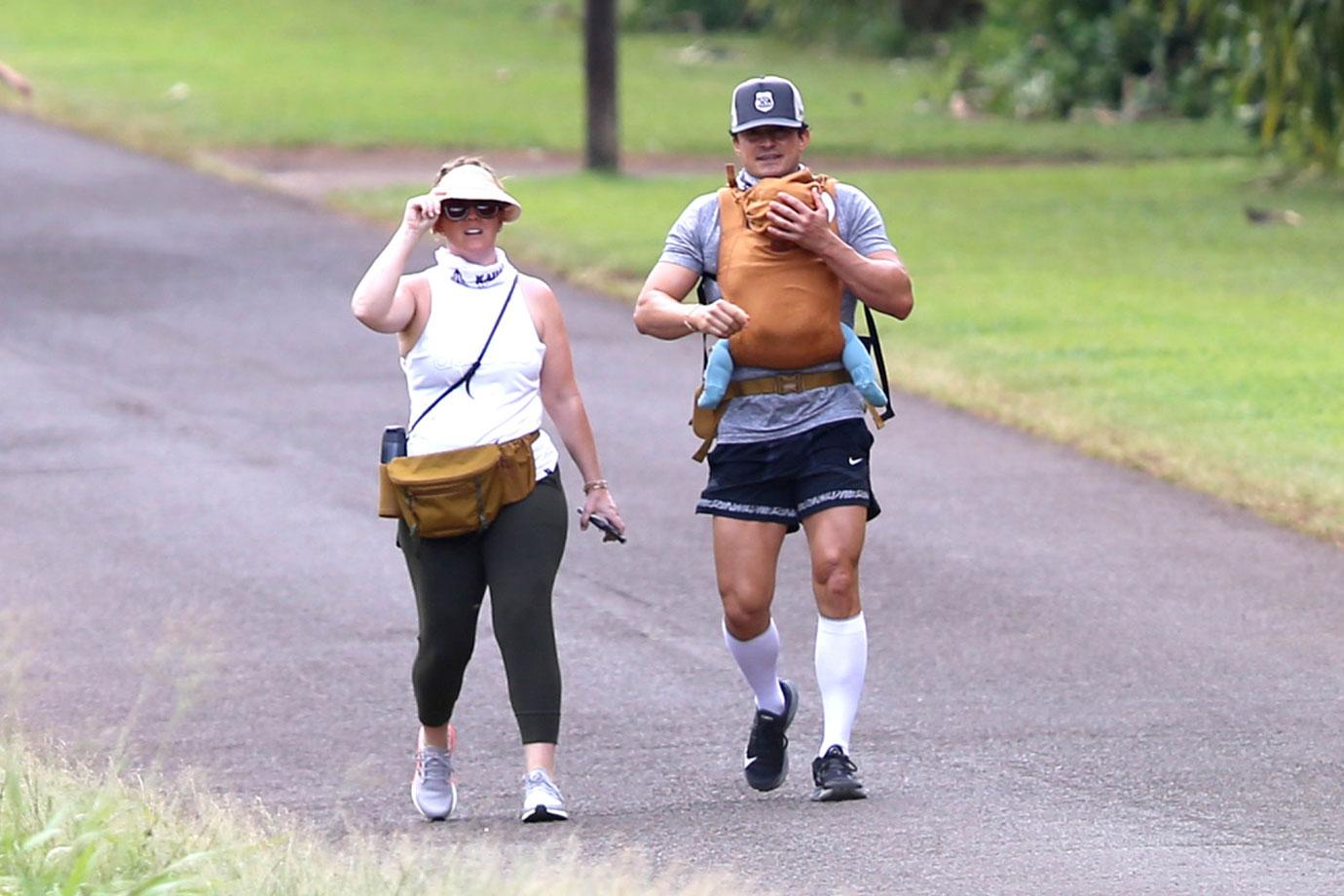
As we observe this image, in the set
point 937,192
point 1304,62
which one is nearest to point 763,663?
point 1304,62

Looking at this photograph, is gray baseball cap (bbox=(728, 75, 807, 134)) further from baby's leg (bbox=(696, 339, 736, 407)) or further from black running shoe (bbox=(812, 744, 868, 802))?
black running shoe (bbox=(812, 744, 868, 802))

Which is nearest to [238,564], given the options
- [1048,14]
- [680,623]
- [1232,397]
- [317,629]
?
[317,629]

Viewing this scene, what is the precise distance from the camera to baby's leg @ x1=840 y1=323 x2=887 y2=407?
6859 mm

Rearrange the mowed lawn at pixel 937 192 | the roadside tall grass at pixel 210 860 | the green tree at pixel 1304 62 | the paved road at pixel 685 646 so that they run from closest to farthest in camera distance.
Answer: the roadside tall grass at pixel 210 860
the paved road at pixel 685 646
the mowed lawn at pixel 937 192
the green tree at pixel 1304 62

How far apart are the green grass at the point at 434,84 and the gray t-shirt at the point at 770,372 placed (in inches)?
743

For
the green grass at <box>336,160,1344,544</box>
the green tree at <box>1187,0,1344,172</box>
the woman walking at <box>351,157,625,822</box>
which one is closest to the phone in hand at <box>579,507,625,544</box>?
the woman walking at <box>351,157,625,822</box>

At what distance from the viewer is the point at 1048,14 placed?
3394 cm

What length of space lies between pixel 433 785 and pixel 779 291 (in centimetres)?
165

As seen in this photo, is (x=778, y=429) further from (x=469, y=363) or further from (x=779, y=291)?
(x=469, y=363)

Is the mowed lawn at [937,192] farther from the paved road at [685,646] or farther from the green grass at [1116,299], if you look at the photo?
the paved road at [685,646]

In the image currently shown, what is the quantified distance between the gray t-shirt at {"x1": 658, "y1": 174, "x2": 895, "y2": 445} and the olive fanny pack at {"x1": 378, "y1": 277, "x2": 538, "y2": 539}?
2.09ft

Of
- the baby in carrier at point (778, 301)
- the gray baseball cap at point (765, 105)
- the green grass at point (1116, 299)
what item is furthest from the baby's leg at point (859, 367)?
the green grass at point (1116, 299)

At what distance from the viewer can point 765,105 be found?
6742 millimetres

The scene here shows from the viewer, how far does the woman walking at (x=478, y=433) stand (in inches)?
260
